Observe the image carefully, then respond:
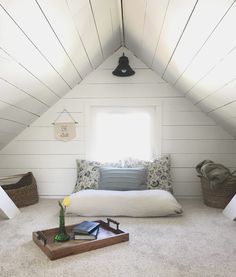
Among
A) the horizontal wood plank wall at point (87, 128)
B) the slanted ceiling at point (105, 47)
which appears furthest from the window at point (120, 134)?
the slanted ceiling at point (105, 47)

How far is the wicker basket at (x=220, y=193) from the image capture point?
2.71 meters

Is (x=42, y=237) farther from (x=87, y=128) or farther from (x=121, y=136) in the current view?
(x=121, y=136)

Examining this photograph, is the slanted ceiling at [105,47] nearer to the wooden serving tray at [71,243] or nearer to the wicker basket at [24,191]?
the wicker basket at [24,191]

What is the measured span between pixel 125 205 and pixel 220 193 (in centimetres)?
102

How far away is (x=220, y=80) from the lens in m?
2.04

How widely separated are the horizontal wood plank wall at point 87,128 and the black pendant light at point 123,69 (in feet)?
0.56

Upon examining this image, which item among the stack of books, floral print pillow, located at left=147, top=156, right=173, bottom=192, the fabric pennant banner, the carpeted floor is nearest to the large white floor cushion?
the carpeted floor

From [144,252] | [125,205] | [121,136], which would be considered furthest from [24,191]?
[144,252]

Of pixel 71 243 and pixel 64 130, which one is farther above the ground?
pixel 64 130

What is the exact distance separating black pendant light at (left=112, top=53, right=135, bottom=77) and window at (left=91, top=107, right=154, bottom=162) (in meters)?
0.45

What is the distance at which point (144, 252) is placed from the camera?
1.72m

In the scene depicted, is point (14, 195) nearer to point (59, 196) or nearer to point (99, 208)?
point (59, 196)

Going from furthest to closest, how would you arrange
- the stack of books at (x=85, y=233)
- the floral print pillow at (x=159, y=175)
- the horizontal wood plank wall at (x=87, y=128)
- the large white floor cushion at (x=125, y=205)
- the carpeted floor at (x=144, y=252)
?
the horizontal wood plank wall at (x=87, y=128), the floral print pillow at (x=159, y=175), the large white floor cushion at (x=125, y=205), the stack of books at (x=85, y=233), the carpeted floor at (x=144, y=252)

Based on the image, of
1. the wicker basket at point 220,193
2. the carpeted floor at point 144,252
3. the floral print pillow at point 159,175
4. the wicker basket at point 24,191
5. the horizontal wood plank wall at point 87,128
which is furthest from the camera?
the horizontal wood plank wall at point 87,128
